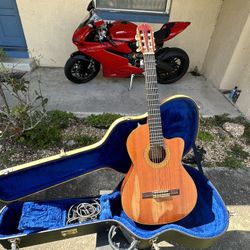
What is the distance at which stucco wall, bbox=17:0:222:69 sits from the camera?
3197 mm

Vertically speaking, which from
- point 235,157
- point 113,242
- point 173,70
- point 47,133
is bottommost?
point 235,157

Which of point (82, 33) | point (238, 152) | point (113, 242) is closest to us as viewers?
point (113, 242)

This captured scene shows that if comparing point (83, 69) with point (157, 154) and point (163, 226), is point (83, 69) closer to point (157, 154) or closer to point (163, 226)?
point (157, 154)

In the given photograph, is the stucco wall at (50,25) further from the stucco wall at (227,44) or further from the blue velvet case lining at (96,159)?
the blue velvet case lining at (96,159)

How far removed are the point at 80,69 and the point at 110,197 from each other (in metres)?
2.22

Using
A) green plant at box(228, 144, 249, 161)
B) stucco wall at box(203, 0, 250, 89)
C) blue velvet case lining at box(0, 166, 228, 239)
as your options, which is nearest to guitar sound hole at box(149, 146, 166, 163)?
blue velvet case lining at box(0, 166, 228, 239)

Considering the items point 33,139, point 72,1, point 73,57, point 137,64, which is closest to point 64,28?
point 72,1

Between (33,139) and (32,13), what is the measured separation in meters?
2.12

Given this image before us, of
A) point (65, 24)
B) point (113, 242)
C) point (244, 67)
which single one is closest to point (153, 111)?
point (113, 242)

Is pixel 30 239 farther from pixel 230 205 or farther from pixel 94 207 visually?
pixel 230 205

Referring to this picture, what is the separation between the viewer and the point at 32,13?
322 cm

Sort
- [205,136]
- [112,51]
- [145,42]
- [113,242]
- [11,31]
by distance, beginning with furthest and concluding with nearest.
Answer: [11,31] < [112,51] < [205,136] < [113,242] < [145,42]

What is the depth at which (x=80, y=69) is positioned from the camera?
3240 millimetres

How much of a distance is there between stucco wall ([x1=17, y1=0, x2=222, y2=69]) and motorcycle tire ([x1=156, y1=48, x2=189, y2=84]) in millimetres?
493
